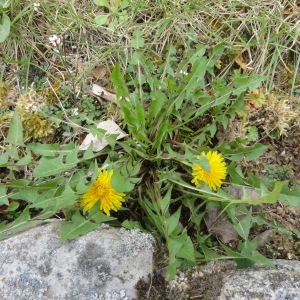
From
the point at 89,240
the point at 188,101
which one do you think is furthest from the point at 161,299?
the point at 188,101

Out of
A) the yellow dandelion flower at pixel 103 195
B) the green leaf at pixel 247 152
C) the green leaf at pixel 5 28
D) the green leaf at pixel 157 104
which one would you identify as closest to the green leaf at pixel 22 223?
the yellow dandelion flower at pixel 103 195

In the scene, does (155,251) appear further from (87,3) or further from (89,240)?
(87,3)

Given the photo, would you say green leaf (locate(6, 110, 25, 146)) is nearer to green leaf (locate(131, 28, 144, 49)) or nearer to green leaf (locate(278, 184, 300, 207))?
green leaf (locate(131, 28, 144, 49))

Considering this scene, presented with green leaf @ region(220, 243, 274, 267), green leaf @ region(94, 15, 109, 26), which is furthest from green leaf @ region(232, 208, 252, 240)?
green leaf @ region(94, 15, 109, 26)

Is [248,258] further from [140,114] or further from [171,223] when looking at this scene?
[140,114]

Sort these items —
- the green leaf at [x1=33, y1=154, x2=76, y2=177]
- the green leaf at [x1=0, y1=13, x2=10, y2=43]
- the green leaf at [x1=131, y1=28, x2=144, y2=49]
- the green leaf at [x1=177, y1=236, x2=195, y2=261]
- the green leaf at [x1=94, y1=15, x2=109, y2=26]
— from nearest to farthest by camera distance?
1. the green leaf at [x1=177, y1=236, x2=195, y2=261]
2. the green leaf at [x1=33, y1=154, x2=76, y2=177]
3. the green leaf at [x1=131, y1=28, x2=144, y2=49]
4. the green leaf at [x1=0, y1=13, x2=10, y2=43]
5. the green leaf at [x1=94, y1=15, x2=109, y2=26]

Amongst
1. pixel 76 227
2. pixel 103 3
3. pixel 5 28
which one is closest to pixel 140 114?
pixel 76 227

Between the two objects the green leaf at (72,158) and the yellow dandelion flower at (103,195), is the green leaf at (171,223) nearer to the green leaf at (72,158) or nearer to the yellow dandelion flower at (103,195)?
the yellow dandelion flower at (103,195)
